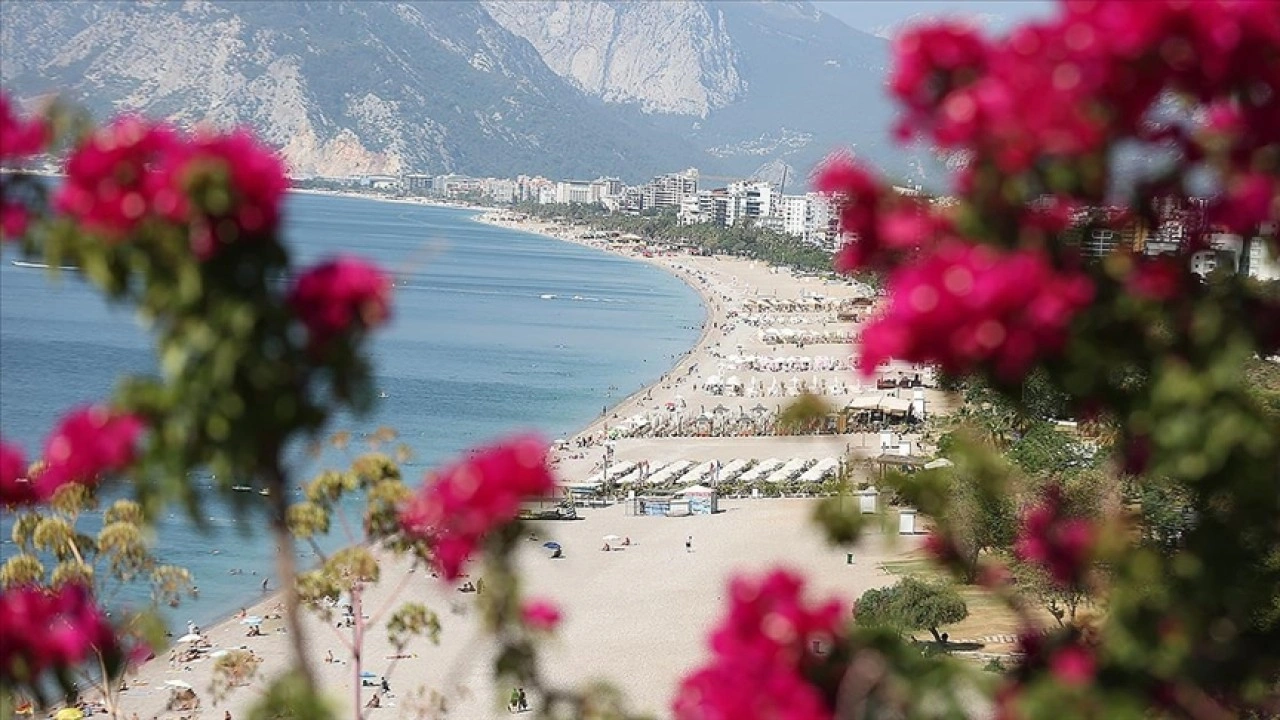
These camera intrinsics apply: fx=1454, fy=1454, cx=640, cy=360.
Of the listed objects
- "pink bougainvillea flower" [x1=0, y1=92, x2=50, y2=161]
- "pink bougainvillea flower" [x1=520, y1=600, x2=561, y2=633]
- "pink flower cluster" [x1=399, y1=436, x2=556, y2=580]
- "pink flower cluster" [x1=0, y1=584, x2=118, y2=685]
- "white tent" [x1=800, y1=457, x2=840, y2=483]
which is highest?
"pink bougainvillea flower" [x1=0, y1=92, x2=50, y2=161]

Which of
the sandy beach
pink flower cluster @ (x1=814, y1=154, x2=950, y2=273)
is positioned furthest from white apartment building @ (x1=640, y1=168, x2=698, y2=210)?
pink flower cluster @ (x1=814, y1=154, x2=950, y2=273)

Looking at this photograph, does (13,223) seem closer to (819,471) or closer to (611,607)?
(611,607)

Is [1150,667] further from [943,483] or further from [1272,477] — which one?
[943,483]

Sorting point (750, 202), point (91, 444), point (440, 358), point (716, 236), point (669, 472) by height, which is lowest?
point (440, 358)

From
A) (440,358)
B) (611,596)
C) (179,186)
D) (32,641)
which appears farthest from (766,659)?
(440,358)

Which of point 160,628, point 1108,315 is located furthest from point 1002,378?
point 160,628

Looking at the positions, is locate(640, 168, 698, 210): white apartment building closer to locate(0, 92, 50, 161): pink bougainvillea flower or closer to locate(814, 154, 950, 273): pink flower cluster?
locate(814, 154, 950, 273): pink flower cluster
